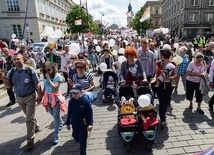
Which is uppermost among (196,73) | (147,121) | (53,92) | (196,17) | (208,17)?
(196,17)

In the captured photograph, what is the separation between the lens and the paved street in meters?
3.57

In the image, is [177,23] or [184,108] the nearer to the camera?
[184,108]

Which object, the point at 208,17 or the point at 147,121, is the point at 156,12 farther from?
the point at 147,121

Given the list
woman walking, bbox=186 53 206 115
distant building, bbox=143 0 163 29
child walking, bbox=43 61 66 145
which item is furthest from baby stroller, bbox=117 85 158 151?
distant building, bbox=143 0 163 29

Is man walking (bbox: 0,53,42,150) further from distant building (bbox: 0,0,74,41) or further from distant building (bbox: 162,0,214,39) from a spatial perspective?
distant building (bbox: 162,0,214,39)

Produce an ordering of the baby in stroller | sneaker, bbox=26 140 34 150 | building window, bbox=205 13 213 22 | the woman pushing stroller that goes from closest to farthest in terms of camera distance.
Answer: sneaker, bbox=26 140 34 150, the woman pushing stroller, the baby in stroller, building window, bbox=205 13 213 22

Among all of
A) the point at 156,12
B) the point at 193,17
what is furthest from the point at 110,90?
the point at 156,12

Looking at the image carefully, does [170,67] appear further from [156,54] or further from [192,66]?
[156,54]

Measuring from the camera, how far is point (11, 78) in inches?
146

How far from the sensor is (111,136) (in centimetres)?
408

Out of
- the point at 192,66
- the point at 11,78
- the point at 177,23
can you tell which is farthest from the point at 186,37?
the point at 11,78

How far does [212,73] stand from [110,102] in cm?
344

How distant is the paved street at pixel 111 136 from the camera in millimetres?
3570

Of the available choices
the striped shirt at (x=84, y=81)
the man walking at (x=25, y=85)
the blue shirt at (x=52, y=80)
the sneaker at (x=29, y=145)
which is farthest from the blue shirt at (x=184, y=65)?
the sneaker at (x=29, y=145)
